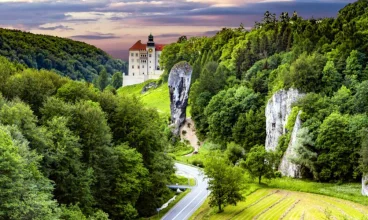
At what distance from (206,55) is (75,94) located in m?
A: 63.2

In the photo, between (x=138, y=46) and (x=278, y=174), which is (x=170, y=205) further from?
(x=138, y=46)

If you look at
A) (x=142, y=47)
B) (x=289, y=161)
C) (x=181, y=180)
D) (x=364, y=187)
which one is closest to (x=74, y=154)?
(x=181, y=180)

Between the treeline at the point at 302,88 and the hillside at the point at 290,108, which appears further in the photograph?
the treeline at the point at 302,88

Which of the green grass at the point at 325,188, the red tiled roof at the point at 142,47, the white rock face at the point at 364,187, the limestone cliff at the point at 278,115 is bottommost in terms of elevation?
the green grass at the point at 325,188

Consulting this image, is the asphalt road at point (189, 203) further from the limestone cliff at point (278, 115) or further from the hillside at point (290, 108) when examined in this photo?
the limestone cliff at point (278, 115)

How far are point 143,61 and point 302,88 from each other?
78.0 metres

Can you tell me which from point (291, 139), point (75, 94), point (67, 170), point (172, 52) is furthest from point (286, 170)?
point (172, 52)

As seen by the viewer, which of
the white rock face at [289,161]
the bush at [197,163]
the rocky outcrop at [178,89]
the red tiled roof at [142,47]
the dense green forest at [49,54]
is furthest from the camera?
the dense green forest at [49,54]

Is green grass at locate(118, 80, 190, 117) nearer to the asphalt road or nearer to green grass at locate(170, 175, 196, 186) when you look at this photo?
green grass at locate(170, 175, 196, 186)

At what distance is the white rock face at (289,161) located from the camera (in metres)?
59.7

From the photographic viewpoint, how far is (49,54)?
17288cm

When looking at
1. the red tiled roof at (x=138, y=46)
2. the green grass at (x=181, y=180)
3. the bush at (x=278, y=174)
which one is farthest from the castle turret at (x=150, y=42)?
the bush at (x=278, y=174)

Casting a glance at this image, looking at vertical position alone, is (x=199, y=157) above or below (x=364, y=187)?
below

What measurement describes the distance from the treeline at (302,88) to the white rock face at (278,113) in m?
1.13
